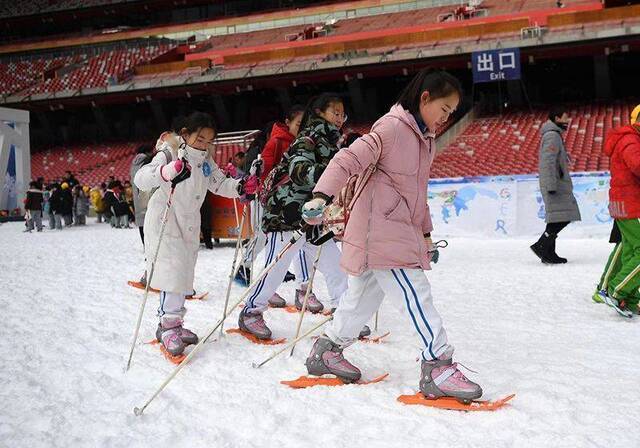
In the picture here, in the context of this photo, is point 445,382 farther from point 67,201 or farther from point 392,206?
point 67,201

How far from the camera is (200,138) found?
3.48 m

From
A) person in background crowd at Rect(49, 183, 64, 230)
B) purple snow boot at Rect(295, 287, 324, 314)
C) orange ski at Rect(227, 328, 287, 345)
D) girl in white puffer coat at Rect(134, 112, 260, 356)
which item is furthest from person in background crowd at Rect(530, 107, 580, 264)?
person in background crowd at Rect(49, 183, 64, 230)

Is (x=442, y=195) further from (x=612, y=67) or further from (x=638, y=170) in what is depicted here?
(x=612, y=67)

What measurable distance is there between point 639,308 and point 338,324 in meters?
2.50

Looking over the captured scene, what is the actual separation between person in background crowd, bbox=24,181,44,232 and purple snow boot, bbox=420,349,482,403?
13.2 meters

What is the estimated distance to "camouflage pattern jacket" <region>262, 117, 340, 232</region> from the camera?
318 cm

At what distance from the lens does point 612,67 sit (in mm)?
21156

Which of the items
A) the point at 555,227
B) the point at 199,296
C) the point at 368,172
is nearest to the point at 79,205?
the point at 199,296

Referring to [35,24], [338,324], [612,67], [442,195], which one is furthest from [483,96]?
[35,24]

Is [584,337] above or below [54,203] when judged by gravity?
below

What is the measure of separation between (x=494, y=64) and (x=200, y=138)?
1646 centimetres

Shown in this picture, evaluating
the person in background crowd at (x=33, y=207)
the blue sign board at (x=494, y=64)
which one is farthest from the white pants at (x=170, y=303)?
the blue sign board at (x=494, y=64)

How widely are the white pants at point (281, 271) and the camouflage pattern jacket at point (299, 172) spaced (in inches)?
3.9

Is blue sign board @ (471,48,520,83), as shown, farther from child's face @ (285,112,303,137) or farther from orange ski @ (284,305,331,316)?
child's face @ (285,112,303,137)
